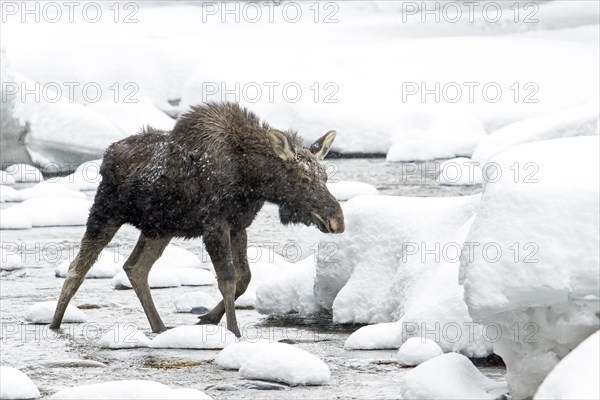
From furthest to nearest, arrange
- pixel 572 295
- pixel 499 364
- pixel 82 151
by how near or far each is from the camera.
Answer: pixel 82 151, pixel 499 364, pixel 572 295

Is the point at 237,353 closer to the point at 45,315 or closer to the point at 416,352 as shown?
the point at 416,352

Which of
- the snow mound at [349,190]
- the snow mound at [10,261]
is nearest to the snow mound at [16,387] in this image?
the snow mound at [10,261]

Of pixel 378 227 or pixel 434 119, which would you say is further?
pixel 434 119

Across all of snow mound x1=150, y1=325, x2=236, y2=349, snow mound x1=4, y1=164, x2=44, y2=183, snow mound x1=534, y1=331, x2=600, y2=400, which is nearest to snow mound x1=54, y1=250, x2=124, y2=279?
snow mound x1=150, y1=325, x2=236, y2=349

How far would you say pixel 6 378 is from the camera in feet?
26.5

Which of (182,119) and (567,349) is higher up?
(182,119)

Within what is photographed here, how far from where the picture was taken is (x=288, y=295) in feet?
38.2

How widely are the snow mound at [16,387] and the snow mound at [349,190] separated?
47.2ft

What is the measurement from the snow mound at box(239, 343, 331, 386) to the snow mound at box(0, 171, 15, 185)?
17056mm

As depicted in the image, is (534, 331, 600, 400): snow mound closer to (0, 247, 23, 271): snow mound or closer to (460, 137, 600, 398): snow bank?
(460, 137, 600, 398): snow bank

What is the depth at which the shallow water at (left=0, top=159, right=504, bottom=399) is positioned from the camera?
28.0ft

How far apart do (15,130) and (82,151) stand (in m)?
1.43

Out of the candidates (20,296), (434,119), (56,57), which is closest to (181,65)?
(56,57)

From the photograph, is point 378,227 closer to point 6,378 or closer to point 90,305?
point 90,305
